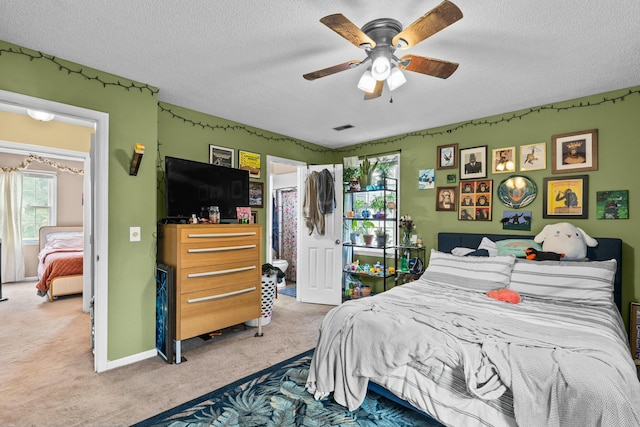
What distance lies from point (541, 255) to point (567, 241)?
0.29 metres

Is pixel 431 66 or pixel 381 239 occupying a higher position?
pixel 431 66

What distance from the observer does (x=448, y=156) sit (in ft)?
13.4

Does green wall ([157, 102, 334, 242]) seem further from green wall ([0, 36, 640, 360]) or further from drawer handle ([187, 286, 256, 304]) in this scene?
drawer handle ([187, 286, 256, 304])

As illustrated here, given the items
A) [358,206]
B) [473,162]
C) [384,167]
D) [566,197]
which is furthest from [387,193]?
[566,197]

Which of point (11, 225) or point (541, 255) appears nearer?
A: point (541, 255)

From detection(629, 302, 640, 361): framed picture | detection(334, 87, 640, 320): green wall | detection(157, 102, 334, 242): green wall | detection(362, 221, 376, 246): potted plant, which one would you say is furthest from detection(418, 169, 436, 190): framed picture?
Answer: detection(629, 302, 640, 361): framed picture

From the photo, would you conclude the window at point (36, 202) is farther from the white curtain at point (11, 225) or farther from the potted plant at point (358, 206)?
the potted plant at point (358, 206)

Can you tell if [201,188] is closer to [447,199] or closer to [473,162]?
[447,199]

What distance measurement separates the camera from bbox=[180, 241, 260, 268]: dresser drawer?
2854 mm

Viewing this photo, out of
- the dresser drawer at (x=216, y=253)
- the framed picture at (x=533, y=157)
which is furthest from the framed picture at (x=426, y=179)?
the dresser drawer at (x=216, y=253)

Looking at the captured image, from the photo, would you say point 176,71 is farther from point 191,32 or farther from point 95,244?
point 95,244

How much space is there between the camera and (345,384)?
2.09m

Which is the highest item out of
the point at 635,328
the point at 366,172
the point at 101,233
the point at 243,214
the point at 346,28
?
the point at 346,28

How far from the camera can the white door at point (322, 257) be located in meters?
4.70
